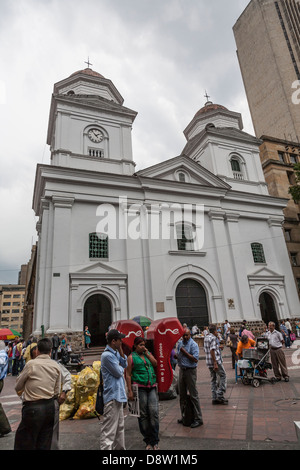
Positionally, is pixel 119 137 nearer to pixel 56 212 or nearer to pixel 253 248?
pixel 56 212

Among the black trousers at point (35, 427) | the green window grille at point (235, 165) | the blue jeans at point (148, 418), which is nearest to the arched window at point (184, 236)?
the green window grille at point (235, 165)

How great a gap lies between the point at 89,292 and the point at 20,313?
272 feet

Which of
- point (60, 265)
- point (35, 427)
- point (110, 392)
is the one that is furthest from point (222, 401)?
point (60, 265)

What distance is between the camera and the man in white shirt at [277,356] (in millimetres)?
7898

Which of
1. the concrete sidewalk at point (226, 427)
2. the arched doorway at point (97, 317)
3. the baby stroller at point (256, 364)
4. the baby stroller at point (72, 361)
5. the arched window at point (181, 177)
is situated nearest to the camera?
the concrete sidewalk at point (226, 427)

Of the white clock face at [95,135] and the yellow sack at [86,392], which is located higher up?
the white clock face at [95,135]

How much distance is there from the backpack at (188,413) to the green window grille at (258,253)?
1767 centimetres

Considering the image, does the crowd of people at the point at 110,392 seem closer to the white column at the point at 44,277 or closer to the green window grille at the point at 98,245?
the white column at the point at 44,277

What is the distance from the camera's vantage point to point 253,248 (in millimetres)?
21594

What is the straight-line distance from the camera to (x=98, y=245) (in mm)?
17203

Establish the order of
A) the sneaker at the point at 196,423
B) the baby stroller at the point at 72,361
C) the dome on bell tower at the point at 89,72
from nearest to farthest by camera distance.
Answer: the sneaker at the point at 196,423
the baby stroller at the point at 72,361
the dome on bell tower at the point at 89,72

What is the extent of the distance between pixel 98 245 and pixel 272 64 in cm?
4642

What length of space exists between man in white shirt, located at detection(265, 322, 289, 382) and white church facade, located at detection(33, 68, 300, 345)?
8910mm

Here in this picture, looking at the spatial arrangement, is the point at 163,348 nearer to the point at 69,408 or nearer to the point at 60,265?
the point at 69,408
